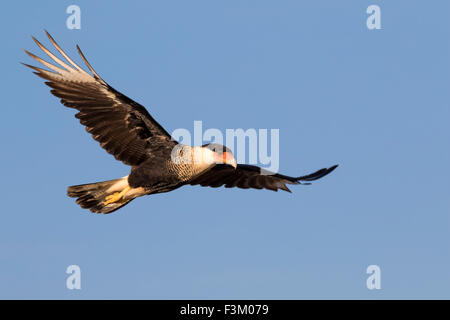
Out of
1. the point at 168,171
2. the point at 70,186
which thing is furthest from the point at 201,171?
the point at 70,186

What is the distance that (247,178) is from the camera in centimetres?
1218

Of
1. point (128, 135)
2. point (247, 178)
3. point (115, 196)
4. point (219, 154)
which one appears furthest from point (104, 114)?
point (247, 178)

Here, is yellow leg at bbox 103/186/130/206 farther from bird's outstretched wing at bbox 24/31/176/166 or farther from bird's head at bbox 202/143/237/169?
bird's head at bbox 202/143/237/169

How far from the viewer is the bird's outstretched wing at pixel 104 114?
34.4ft

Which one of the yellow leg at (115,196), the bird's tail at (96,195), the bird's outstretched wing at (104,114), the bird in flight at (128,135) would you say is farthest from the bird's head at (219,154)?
the bird's tail at (96,195)

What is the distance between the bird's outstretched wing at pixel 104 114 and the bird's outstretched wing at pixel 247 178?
4.72 ft

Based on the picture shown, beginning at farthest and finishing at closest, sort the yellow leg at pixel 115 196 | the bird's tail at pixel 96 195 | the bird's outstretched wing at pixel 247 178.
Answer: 1. the bird's outstretched wing at pixel 247 178
2. the bird's tail at pixel 96 195
3. the yellow leg at pixel 115 196

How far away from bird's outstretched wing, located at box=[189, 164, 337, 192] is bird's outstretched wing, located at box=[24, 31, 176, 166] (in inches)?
56.6

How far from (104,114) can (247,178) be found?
2729 millimetres

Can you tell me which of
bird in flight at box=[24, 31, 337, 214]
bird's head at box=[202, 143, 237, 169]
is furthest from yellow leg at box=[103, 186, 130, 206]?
bird's head at box=[202, 143, 237, 169]

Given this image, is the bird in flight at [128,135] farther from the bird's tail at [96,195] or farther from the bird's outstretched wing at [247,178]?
the bird's outstretched wing at [247,178]

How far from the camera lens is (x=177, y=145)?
1047 cm

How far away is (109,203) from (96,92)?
1590 millimetres

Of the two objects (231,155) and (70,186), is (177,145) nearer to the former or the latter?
(231,155)
